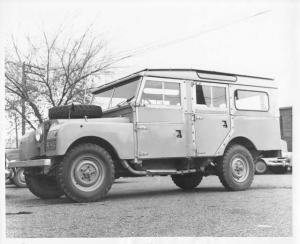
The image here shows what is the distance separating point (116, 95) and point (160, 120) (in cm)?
76

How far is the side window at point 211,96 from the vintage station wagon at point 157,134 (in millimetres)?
13

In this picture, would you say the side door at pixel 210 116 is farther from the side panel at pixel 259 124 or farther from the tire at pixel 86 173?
the tire at pixel 86 173

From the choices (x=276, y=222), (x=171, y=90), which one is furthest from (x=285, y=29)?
(x=171, y=90)

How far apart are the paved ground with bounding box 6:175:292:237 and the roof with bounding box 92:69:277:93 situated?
1.54 m

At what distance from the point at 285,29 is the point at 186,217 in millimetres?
1916

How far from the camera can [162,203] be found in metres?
5.40

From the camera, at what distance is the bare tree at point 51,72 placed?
16.1 feet

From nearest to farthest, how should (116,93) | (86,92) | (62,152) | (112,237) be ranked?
(112,237) → (62,152) → (86,92) → (116,93)

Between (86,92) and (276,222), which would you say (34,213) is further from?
(276,222)

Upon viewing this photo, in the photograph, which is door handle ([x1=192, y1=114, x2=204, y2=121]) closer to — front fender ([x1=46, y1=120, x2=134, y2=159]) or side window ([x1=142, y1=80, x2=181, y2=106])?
side window ([x1=142, y1=80, x2=181, y2=106])

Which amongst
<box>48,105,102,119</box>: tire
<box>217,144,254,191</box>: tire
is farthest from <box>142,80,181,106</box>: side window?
<box>217,144,254,191</box>: tire

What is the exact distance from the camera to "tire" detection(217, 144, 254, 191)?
6.55 meters

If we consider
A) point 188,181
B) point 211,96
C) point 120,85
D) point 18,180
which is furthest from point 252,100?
point 18,180

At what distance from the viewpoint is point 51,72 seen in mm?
5629
